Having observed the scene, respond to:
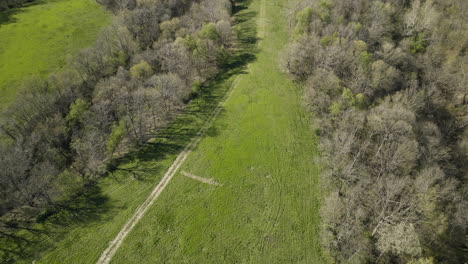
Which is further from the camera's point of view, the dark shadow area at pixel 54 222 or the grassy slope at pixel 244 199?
the grassy slope at pixel 244 199

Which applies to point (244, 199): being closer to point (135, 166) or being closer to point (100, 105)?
point (135, 166)

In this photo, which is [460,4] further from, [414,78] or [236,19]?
[236,19]

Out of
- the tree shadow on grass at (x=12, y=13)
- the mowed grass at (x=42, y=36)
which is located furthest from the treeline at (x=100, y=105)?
the tree shadow on grass at (x=12, y=13)

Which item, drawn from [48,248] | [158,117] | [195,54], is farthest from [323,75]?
[48,248]

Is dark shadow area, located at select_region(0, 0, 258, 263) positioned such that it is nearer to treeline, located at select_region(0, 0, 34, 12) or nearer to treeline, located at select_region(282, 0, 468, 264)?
treeline, located at select_region(282, 0, 468, 264)

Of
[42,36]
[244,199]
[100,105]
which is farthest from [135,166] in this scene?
[42,36]

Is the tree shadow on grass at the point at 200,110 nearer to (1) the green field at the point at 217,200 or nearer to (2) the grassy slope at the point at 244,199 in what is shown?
(1) the green field at the point at 217,200
